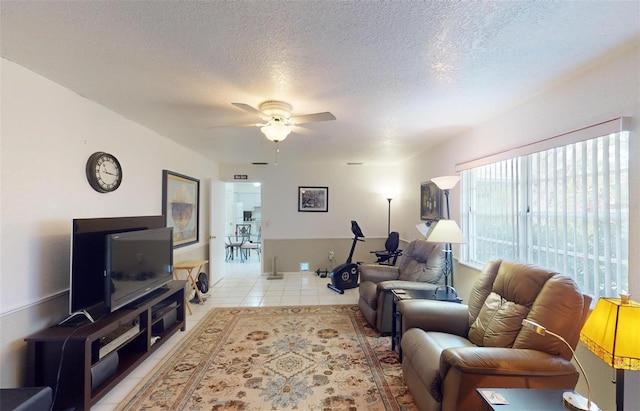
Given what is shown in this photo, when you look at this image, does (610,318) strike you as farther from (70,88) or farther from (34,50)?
(70,88)

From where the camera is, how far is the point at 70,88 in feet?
6.87

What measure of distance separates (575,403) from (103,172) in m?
3.59

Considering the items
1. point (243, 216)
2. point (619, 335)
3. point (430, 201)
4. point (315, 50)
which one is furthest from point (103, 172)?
point (243, 216)

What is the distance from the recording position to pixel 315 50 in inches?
61.9

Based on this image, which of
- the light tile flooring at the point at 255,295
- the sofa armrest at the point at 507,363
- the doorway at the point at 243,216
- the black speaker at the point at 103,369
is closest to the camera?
the sofa armrest at the point at 507,363

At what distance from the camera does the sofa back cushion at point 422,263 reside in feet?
10.5

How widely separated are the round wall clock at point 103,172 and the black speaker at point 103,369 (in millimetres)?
1411

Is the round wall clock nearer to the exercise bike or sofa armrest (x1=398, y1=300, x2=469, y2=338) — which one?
sofa armrest (x1=398, y1=300, x2=469, y2=338)

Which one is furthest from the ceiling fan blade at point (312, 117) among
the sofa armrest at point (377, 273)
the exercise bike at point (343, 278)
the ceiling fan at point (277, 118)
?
the exercise bike at point (343, 278)

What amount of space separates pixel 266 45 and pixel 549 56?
1.70 meters

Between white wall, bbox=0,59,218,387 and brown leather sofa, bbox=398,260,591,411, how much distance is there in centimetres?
265

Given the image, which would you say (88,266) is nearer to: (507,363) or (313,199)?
(507,363)

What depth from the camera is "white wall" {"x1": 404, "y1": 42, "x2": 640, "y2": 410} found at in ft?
5.04

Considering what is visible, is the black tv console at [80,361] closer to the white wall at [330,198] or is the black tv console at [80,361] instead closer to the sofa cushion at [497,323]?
the sofa cushion at [497,323]
